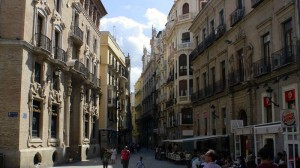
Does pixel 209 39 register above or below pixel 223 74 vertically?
above

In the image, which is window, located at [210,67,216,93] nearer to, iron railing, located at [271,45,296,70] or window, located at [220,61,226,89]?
window, located at [220,61,226,89]

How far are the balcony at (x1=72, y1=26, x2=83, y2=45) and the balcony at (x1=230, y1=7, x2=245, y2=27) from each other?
13.4m

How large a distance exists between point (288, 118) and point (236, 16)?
628 inches

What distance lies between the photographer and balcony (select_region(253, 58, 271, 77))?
70.3 feet

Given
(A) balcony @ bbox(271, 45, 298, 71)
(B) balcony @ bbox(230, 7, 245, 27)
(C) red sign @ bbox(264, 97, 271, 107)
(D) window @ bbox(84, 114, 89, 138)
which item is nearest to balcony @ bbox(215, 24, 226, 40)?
(B) balcony @ bbox(230, 7, 245, 27)

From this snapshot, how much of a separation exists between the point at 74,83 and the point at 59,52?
713 centimetres

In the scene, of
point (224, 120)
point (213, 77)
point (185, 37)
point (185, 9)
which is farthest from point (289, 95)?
point (185, 9)

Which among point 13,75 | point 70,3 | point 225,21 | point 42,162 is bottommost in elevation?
point 42,162

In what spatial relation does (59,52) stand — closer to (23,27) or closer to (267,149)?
(23,27)

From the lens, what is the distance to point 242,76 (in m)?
25.7

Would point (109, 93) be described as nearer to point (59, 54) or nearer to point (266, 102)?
point (59, 54)

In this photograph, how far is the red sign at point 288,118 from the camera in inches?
428

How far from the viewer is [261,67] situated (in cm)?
2214

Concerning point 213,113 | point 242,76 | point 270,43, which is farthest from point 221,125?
point 270,43
